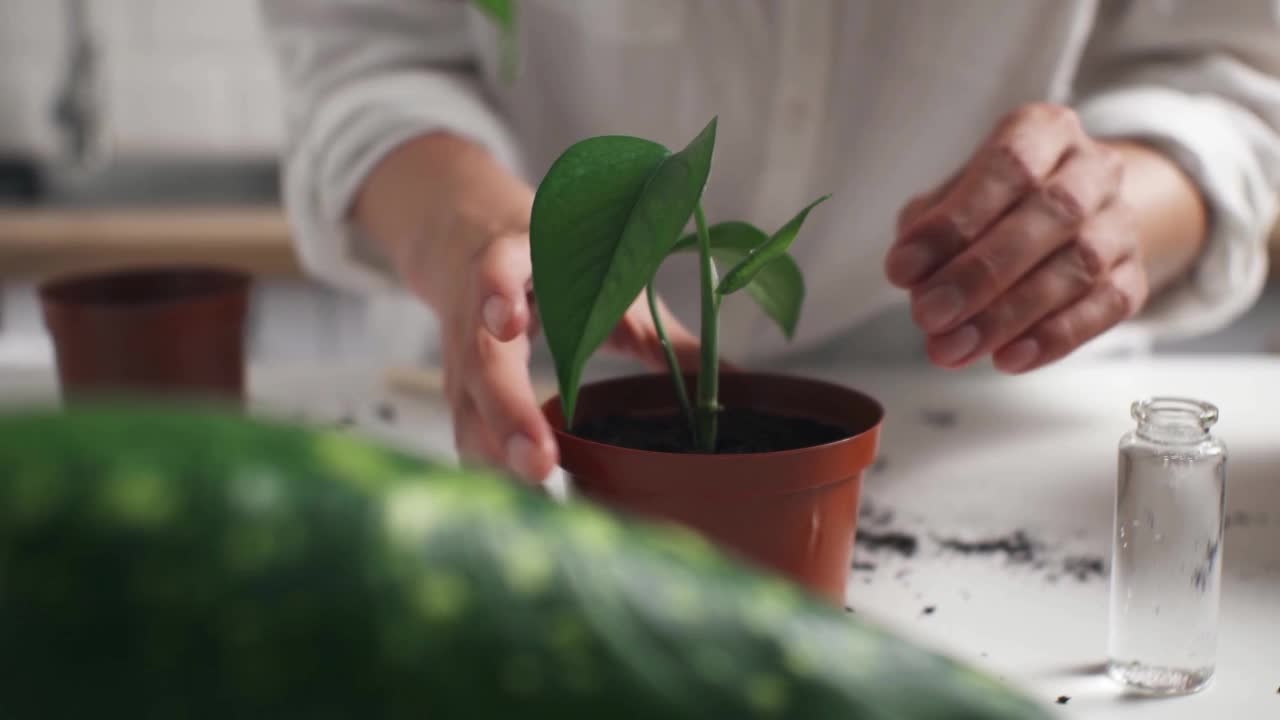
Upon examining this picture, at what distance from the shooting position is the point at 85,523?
12cm

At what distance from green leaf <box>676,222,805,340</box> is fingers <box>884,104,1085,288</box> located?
12cm

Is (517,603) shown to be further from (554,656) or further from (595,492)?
(595,492)

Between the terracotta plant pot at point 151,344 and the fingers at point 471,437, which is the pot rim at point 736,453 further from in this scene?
the terracotta plant pot at point 151,344

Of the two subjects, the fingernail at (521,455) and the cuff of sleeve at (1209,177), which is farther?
the cuff of sleeve at (1209,177)

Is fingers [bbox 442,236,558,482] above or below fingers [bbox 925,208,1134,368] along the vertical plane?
below

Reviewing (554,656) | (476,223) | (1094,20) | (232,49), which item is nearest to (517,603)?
(554,656)

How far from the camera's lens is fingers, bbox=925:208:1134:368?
0.57m

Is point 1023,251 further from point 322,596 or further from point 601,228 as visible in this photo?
point 322,596

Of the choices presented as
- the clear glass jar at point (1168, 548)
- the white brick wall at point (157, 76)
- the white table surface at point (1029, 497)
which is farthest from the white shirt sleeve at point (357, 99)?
the white brick wall at point (157, 76)

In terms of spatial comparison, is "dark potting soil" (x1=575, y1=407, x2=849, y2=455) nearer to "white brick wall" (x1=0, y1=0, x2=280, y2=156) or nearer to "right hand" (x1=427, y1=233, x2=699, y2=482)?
"right hand" (x1=427, y1=233, x2=699, y2=482)

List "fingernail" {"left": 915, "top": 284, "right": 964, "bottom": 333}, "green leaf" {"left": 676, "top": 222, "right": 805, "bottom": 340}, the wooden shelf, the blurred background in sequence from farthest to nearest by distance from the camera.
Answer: the blurred background
the wooden shelf
"fingernail" {"left": 915, "top": 284, "right": 964, "bottom": 333}
"green leaf" {"left": 676, "top": 222, "right": 805, "bottom": 340}

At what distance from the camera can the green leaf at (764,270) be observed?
1.38 ft

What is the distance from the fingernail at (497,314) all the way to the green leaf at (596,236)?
11cm

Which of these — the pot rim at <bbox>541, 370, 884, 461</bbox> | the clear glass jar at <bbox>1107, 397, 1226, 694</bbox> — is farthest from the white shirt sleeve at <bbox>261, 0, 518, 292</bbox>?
the clear glass jar at <bbox>1107, 397, 1226, 694</bbox>
